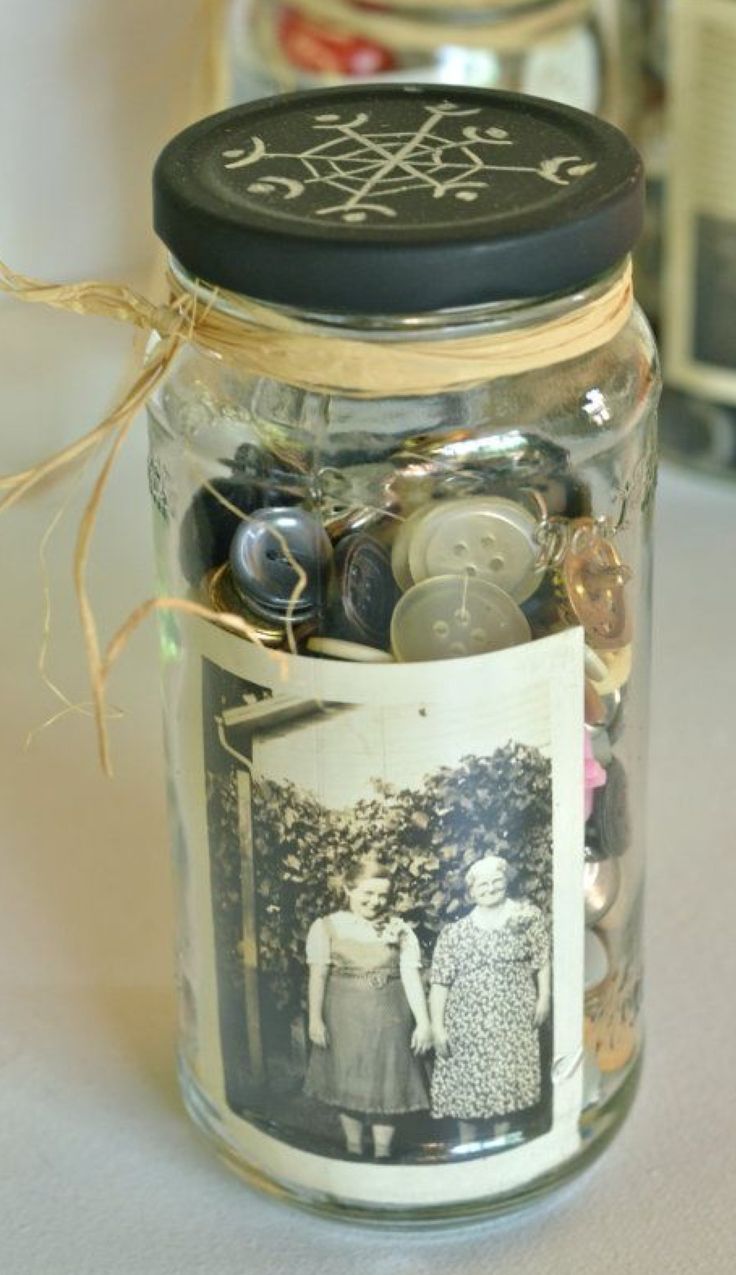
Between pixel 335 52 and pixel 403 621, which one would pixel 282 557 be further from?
pixel 335 52

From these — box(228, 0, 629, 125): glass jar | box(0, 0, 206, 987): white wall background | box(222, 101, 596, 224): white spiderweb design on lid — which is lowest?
box(0, 0, 206, 987): white wall background

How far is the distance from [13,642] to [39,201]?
30 cm

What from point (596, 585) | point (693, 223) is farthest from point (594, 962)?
point (693, 223)

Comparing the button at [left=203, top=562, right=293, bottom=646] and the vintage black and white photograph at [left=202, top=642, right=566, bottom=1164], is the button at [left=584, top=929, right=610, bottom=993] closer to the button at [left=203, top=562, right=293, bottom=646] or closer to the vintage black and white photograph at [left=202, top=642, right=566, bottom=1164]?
the vintage black and white photograph at [left=202, top=642, right=566, bottom=1164]

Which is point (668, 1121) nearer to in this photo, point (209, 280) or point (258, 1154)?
point (258, 1154)

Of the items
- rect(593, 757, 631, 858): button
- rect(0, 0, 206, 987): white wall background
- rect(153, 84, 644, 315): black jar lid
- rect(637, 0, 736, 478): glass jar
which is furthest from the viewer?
rect(637, 0, 736, 478): glass jar

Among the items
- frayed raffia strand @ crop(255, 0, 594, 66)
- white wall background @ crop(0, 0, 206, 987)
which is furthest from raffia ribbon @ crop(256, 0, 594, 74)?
white wall background @ crop(0, 0, 206, 987)

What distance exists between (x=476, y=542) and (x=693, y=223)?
522 millimetres

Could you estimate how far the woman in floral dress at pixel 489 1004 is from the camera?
551 millimetres

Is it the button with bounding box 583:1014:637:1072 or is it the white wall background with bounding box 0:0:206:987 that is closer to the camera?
the button with bounding box 583:1014:637:1072

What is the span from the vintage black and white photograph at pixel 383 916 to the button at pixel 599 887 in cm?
3

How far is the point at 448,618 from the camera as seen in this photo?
0.52 m

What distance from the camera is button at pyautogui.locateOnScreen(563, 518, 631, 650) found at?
1.78 ft

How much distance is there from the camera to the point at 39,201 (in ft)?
3.61
